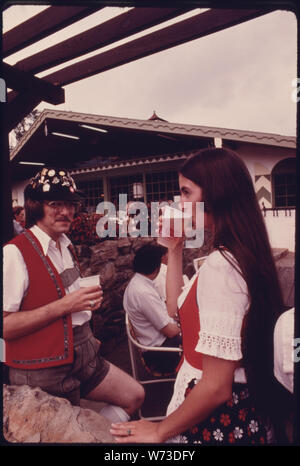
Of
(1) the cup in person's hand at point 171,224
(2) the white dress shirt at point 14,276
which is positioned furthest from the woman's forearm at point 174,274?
(2) the white dress shirt at point 14,276

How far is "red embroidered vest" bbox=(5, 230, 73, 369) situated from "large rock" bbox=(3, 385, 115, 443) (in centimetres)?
15

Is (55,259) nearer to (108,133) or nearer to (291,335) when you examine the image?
(291,335)

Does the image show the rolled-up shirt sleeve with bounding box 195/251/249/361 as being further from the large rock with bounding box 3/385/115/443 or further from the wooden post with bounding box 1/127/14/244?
the wooden post with bounding box 1/127/14/244

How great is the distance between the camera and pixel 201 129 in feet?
22.3

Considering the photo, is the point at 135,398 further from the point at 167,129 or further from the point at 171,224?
the point at 167,129

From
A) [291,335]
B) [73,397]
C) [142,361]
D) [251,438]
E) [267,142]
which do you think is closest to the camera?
[291,335]

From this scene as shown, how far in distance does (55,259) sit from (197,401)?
99 cm

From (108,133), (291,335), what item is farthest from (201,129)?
(291,335)

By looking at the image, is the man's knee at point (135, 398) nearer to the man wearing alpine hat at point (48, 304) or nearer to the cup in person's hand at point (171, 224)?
the man wearing alpine hat at point (48, 304)

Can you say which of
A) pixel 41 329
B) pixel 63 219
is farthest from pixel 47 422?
pixel 63 219

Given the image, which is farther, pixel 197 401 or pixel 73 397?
pixel 73 397

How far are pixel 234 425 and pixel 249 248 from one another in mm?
591

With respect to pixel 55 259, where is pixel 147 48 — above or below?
above

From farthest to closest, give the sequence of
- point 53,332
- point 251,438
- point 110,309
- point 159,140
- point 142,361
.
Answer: point 159,140 → point 110,309 → point 142,361 → point 53,332 → point 251,438
